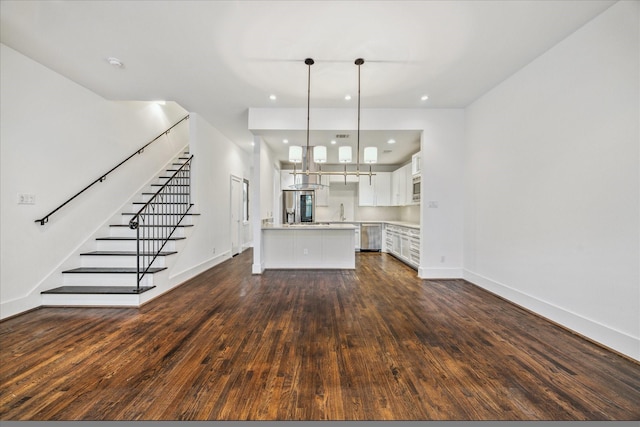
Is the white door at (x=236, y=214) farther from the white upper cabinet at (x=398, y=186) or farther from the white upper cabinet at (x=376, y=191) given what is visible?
the white upper cabinet at (x=398, y=186)

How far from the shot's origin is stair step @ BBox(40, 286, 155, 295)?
3225mm

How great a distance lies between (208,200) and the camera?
17.7ft

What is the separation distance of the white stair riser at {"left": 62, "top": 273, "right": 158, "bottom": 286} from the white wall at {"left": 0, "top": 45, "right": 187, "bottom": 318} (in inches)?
5.0

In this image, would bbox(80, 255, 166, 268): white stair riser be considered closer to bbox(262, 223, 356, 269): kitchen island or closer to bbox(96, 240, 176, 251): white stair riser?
bbox(96, 240, 176, 251): white stair riser

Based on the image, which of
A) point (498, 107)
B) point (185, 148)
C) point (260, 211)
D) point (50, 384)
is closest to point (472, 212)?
point (498, 107)

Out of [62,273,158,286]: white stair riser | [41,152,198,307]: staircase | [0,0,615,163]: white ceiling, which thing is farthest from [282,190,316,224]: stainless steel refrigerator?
[62,273,158,286]: white stair riser

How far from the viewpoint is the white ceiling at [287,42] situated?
2.34 meters

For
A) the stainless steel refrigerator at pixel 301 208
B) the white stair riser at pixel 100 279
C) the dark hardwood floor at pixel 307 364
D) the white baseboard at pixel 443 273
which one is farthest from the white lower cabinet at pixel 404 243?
the white stair riser at pixel 100 279

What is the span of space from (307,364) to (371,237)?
617 cm

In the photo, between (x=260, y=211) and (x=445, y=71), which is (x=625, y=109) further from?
(x=260, y=211)

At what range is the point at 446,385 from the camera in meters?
1.78

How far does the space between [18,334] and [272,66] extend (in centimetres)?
394

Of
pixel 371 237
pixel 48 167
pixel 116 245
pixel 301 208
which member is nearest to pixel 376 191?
pixel 371 237

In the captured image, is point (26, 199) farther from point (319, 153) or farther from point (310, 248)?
point (310, 248)
